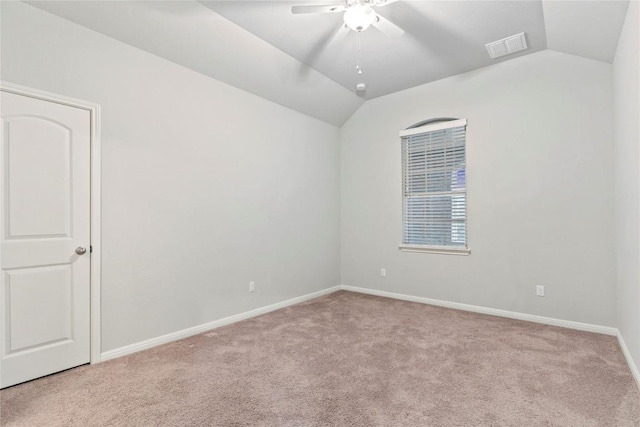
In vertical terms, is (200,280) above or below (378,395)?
above

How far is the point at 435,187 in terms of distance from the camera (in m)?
4.37

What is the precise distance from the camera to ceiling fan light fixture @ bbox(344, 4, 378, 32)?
227 centimetres

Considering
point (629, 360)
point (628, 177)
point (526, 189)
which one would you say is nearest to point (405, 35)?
point (526, 189)

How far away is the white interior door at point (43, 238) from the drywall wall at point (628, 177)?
13.3 feet

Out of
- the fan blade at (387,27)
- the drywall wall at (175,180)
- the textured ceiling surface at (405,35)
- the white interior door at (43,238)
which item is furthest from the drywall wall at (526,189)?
the white interior door at (43,238)

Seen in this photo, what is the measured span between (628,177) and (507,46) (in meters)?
1.78

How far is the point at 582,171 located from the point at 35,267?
16.2 ft

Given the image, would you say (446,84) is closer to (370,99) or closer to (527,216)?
(370,99)

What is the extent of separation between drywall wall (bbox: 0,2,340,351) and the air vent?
245 cm

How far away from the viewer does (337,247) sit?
17.0 ft

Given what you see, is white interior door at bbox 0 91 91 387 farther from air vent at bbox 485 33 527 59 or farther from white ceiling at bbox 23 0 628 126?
air vent at bbox 485 33 527 59

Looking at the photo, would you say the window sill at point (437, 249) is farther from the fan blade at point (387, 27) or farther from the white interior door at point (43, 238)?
the white interior door at point (43, 238)

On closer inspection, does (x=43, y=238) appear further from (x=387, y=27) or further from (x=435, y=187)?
(x=435, y=187)

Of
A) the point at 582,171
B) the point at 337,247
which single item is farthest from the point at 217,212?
the point at 582,171
